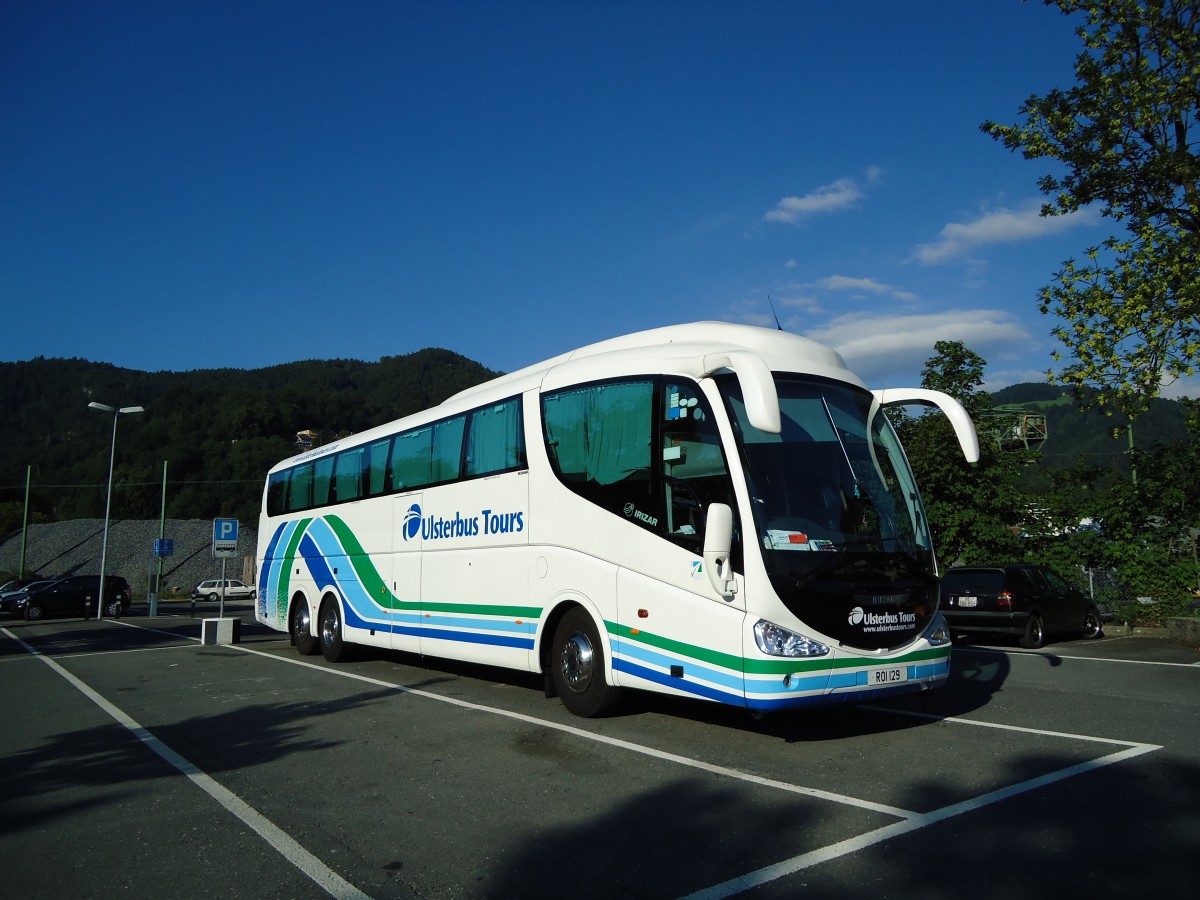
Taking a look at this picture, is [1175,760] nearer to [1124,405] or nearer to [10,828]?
[10,828]

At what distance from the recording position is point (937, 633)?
7.70m

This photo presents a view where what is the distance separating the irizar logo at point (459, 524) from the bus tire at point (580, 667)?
Result: 1.37 metres

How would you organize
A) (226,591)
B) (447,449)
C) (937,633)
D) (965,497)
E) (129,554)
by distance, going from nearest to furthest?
(937,633) < (447,449) < (965,497) < (226,591) < (129,554)

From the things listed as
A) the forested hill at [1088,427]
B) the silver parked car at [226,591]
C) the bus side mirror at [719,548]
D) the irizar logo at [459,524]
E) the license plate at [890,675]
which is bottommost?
the silver parked car at [226,591]

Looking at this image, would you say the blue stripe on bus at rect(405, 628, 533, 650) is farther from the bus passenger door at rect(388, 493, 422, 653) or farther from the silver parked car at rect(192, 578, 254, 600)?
the silver parked car at rect(192, 578, 254, 600)

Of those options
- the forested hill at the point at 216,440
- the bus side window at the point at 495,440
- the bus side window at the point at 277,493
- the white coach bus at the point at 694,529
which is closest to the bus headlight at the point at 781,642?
the white coach bus at the point at 694,529

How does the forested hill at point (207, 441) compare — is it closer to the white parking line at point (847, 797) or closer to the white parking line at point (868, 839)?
the white parking line at point (847, 797)

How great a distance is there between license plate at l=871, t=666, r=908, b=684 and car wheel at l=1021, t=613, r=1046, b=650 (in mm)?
9846

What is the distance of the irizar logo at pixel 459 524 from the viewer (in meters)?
9.95

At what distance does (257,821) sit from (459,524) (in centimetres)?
582

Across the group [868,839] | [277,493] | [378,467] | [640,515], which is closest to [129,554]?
[277,493]

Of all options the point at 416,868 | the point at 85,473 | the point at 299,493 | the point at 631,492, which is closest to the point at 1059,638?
→ the point at 631,492

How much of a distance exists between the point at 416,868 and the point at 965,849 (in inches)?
110

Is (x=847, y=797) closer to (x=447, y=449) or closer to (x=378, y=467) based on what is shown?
(x=447, y=449)
